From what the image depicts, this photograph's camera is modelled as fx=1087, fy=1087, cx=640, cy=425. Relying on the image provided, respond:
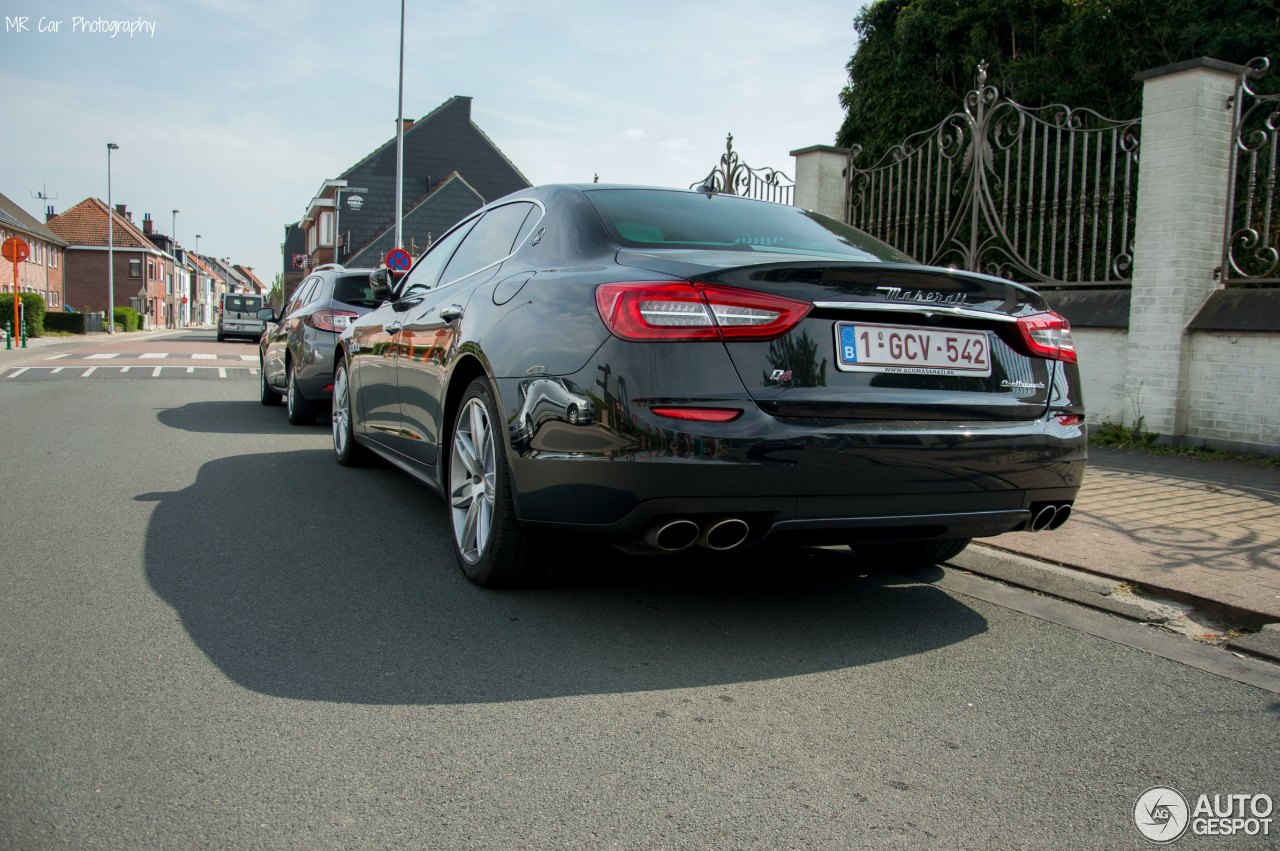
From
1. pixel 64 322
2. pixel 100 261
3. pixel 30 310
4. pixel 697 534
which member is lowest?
pixel 697 534

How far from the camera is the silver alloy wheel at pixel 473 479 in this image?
4.10m

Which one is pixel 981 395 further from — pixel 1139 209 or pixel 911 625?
pixel 1139 209

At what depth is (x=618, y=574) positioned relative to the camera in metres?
4.45

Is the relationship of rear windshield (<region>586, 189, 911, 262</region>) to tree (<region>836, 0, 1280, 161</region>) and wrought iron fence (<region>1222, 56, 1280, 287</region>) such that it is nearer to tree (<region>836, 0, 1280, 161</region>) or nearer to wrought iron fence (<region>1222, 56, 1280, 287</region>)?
wrought iron fence (<region>1222, 56, 1280, 287</region>)

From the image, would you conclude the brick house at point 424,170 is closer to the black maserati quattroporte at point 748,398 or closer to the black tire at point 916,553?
the black tire at point 916,553

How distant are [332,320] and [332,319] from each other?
0.01 meters

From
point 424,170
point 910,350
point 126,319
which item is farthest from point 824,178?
point 126,319

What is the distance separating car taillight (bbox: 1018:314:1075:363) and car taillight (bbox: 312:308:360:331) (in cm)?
685

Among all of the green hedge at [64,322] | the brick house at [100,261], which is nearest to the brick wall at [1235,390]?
the green hedge at [64,322]

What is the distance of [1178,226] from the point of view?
8.40 metres

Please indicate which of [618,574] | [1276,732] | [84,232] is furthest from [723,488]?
[84,232]

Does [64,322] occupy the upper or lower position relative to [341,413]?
upper

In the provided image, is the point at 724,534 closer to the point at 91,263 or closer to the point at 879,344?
the point at 879,344

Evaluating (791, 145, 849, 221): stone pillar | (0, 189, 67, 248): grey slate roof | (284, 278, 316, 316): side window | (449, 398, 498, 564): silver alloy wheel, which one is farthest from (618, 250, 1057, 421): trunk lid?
(0, 189, 67, 248): grey slate roof
